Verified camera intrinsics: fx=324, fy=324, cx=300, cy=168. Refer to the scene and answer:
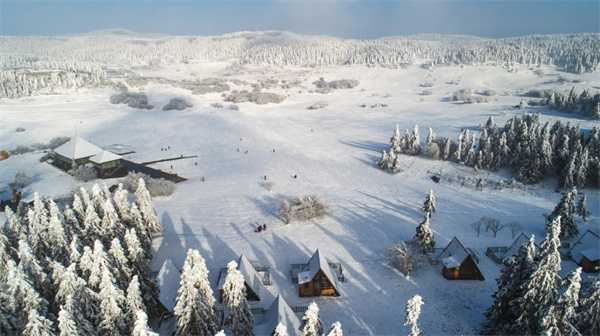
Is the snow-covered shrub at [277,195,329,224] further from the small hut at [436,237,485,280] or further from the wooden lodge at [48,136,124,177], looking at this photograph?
the wooden lodge at [48,136,124,177]

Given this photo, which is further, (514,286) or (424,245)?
(424,245)

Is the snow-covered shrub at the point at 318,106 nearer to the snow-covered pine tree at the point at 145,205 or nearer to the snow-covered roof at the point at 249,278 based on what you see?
the snow-covered pine tree at the point at 145,205

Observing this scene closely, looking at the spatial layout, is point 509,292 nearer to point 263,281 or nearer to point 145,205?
point 263,281

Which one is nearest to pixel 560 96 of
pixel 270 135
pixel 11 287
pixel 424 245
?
pixel 270 135

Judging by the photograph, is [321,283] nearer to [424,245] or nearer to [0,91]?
[424,245]

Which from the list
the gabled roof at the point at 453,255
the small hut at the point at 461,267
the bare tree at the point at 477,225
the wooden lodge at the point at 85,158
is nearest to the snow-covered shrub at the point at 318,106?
the wooden lodge at the point at 85,158
